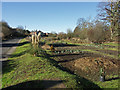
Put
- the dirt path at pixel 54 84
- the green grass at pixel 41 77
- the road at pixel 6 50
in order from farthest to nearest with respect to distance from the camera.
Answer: the road at pixel 6 50, the green grass at pixel 41 77, the dirt path at pixel 54 84

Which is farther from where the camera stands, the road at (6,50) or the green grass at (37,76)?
the road at (6,50)

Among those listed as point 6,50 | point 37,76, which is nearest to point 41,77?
point 37,76

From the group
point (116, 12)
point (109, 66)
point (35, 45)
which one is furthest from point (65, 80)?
point (35, 45)

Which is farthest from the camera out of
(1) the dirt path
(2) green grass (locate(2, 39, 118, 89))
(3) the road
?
(3) the road

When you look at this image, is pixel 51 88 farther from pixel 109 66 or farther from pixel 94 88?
pixel 109 66

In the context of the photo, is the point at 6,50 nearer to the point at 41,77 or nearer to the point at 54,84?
the point at 41,77

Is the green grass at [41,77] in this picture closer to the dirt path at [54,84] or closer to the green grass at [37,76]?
the green grass at [37,76]

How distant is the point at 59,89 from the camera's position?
3.93 metres

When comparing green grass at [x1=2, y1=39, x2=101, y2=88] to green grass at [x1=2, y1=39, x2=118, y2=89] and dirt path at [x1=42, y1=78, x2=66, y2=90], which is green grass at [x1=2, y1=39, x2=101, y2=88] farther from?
dirt path at [x1=42, y1=78, x2=66, y2=90]

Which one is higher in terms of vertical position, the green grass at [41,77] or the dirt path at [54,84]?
the dirt path at [54,84]

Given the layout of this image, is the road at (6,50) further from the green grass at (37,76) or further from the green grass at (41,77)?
the green grass at (41,77)

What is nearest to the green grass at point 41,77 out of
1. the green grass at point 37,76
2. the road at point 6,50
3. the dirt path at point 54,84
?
the green grass at point 37,76

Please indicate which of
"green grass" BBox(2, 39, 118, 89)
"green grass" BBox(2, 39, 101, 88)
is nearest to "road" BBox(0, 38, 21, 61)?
"green grass" BBox(2, 39, 101, 88)

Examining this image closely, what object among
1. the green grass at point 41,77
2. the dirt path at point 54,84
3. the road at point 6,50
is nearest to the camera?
the dirt path at point 54,84
